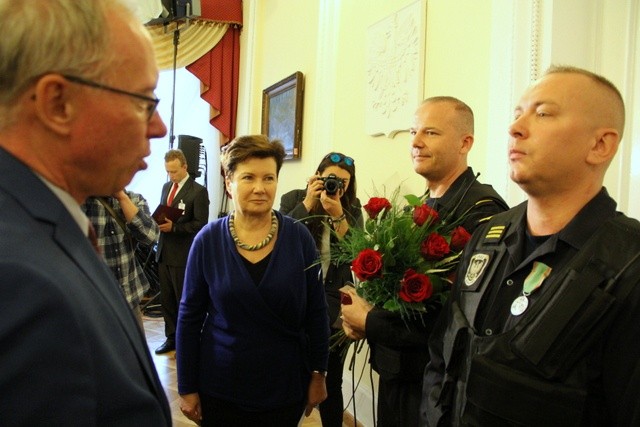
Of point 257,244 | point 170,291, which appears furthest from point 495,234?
point 170,291

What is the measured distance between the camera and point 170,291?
4.35 meters

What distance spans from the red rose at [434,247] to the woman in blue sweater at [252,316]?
467 millimetres

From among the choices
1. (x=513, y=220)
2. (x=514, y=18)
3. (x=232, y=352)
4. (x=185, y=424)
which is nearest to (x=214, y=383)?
(x=232, y=352)

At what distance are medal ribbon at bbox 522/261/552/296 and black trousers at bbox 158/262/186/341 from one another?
3531mm

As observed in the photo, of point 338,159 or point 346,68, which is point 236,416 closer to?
point 338,159

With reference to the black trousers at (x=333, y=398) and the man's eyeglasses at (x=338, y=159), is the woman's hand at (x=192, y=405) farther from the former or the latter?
the man's eyeglasses at (x=338, y=159)

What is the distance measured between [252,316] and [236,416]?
35 cm

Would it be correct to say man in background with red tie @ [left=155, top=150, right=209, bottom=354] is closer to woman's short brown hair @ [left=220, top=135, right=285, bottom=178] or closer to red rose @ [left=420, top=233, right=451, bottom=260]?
woman's short brown hair @ [left=220, top=135, right=285, bottom=178]

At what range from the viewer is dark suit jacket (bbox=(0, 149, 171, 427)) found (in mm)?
536

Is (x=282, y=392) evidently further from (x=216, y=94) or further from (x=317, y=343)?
(x=216, y=94)

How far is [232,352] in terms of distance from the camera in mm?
1715

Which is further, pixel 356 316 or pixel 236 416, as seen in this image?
pixel 236 416

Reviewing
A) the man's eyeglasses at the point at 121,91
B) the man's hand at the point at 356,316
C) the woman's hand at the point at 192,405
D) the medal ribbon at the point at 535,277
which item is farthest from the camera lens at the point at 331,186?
the man's eyeglasses at the point at 121,91

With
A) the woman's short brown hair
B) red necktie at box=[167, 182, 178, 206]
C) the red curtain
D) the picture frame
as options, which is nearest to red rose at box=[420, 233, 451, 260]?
the woman's short brown hair
